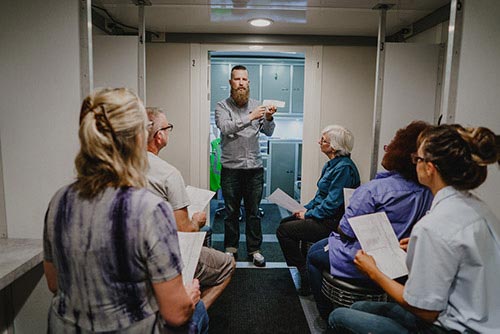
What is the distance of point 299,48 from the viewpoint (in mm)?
3562

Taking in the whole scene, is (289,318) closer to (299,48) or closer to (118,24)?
(299,48)

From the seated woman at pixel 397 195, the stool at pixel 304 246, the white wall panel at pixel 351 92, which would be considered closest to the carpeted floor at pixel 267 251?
the stool at pixel 304 246

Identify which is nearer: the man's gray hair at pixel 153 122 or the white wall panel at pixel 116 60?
the man's gray hair at pixel 153 122

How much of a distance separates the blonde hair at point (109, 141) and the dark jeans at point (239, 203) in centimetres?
217

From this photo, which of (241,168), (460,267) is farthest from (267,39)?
(460,267)

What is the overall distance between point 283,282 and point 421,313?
1754 millimetres

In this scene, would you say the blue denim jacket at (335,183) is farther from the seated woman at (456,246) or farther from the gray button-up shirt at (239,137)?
the seated woman at (456,246)

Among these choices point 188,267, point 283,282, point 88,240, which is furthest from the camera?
point 283,282

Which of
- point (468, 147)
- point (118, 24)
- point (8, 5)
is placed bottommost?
point (468, 147)

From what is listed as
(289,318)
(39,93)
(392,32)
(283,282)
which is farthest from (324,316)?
(392,32)

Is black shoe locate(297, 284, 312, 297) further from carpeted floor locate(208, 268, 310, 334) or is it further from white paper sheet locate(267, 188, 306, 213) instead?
white paper sheet locate(267, 188, 306, 213)

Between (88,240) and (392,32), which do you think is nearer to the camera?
(88,240)

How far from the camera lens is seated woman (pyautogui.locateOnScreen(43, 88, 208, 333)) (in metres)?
0.91

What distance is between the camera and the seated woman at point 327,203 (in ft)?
7.73
